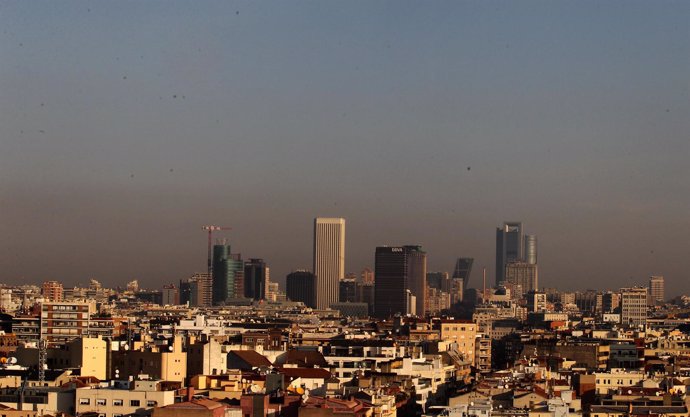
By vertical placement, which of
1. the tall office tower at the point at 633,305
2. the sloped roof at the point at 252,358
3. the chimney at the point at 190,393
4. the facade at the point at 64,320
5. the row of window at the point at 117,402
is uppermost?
the tall office tower at the point at 633,305

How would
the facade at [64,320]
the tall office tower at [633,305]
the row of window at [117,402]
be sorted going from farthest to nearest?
the tall office tower at [633,305] → the facade at [64,320] → the row of window at [117,402]

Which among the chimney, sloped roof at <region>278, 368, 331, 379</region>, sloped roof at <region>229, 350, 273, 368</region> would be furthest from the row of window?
sloped roof at <region>229, 350, 273, 368</region>

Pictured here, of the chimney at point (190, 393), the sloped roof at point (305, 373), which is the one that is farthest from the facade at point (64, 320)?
the chimney at point (190, 393)

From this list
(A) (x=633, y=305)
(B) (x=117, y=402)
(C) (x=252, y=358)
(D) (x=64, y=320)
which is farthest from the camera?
(A) (x=633, y=305)

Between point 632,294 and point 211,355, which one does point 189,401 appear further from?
point 632,294

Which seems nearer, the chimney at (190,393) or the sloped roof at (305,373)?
the chimney at (190,393)

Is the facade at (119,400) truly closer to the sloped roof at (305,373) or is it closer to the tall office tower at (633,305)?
the sloped roof at (305,373)

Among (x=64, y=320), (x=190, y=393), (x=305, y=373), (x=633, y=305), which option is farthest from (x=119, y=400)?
(x=633, y=305)

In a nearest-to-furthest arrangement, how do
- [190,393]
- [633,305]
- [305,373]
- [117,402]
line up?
[117,402], [190,393], [305,373], [633,305]

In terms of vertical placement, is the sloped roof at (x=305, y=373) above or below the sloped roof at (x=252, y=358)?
below

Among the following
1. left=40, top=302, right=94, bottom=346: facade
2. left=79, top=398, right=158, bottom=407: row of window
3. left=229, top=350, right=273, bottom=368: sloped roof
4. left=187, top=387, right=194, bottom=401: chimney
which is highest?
left=40, top=302, right=94, bottom=346: facade

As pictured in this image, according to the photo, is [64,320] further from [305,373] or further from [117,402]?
[117,402]

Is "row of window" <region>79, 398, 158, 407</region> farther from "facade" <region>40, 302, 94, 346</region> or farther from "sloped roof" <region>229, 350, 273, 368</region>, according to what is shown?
"facade" <region>40, 302, 94, 346</region>
